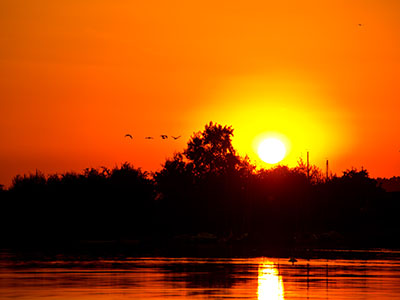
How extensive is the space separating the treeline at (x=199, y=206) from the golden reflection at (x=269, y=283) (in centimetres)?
6202

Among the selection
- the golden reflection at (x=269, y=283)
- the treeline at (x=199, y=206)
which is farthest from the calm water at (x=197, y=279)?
the treeline at (x=199, y=206)

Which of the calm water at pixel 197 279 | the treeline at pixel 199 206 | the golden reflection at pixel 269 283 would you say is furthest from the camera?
the treeline at pixel 199 206

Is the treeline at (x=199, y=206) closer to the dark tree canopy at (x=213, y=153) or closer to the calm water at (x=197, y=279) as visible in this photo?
the dark tree canopy at (x=213, y=153)

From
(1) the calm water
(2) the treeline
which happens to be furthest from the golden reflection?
(2) the treeline

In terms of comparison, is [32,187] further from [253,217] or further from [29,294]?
[29,294]

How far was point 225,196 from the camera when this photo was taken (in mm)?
151000

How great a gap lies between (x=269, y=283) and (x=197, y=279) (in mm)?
4485

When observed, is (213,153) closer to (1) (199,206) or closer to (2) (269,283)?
(1) (199,206)

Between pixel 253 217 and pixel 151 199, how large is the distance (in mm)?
16092

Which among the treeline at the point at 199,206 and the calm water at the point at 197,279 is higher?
the treeline at the point at 199,206

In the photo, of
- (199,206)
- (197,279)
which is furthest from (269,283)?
(199,206)

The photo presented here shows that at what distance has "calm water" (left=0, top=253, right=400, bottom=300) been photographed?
154 feet

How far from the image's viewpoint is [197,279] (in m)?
56.5

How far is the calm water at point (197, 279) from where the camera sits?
154 ft
